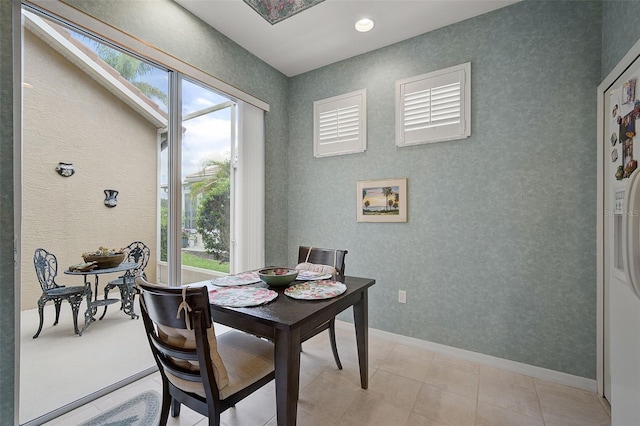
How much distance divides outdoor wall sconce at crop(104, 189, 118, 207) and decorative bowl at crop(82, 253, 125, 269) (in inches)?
14.1

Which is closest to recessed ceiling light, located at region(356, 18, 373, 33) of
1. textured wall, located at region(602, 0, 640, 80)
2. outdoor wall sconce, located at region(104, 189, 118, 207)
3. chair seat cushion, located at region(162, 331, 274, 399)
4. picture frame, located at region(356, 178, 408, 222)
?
picture frame, located at region(356, 178, 408, 222)

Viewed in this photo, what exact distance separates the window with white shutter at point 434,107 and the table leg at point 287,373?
2.11 metres

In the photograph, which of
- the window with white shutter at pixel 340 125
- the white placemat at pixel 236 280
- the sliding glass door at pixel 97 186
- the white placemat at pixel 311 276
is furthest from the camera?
the window with white shutter at pixel 340 125

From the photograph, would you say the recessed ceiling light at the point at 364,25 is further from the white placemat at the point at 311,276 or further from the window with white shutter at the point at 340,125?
the white placemat at the point at 311,276

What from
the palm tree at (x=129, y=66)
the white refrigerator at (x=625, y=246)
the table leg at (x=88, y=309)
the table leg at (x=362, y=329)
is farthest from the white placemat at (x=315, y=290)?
the palm tree at (x=129, y=66)

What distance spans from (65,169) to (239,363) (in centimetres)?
164

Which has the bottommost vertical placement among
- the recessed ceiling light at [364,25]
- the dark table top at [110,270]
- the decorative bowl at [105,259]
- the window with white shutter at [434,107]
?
the dark table top at [110,270]

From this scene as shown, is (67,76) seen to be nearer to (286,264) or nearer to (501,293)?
(286,264)

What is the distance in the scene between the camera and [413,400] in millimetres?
1827

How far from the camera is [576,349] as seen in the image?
1996 mm

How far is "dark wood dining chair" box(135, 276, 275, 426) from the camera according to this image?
3.52ft

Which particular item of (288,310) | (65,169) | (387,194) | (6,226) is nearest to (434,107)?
(387,194)

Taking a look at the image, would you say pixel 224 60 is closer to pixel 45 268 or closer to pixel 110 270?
pixel 110 270

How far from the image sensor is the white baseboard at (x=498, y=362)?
1979 millimetres
